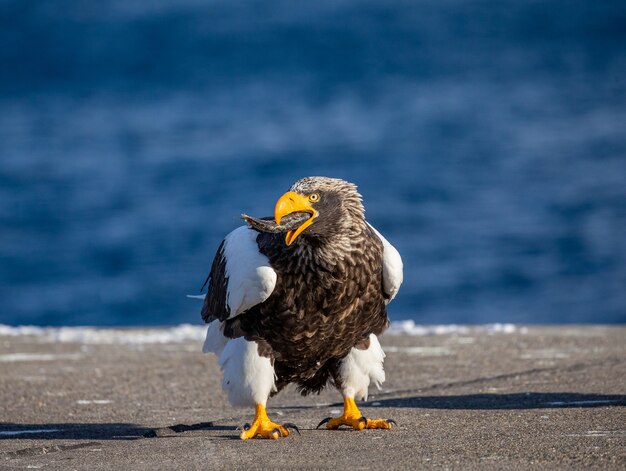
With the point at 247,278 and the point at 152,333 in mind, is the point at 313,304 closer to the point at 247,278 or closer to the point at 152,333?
the point at 247,278

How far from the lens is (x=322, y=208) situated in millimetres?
5836

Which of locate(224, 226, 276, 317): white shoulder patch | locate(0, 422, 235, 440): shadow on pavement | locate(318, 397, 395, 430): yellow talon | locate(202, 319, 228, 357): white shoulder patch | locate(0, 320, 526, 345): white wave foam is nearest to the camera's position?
locate(224, 226, 276, 317): white shoulder patch

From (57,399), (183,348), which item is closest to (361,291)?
(57,399)

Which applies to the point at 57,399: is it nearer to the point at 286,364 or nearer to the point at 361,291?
the point at 286,364

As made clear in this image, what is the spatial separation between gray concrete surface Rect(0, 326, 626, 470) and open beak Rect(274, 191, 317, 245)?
1.04m

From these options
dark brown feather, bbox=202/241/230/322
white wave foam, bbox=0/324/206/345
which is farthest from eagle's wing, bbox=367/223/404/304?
white wave foam, bbox=0/324/206/345

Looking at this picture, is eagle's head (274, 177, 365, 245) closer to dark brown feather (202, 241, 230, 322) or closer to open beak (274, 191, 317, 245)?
open beak (274, 191, 317, 245)

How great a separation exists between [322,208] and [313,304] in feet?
1.61

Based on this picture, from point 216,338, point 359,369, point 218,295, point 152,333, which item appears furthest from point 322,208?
point 152,333

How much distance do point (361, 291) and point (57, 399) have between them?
9.10 ft

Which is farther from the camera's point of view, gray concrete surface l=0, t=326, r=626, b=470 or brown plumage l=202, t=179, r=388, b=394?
brown plumage l=202, t=179, r=388, b=394

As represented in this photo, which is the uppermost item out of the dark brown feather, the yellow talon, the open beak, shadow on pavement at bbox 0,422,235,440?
the open beak

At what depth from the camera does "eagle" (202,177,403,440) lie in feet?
19.2

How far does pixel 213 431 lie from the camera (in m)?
6.29
